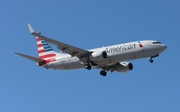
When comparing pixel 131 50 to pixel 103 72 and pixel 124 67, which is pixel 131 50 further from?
pixel 103 72

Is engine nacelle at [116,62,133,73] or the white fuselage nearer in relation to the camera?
the white fuselage

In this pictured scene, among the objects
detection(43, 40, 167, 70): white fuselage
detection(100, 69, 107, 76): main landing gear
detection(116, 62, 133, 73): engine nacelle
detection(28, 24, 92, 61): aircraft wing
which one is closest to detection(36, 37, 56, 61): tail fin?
detection(28, 24, 92, 61): aircraft wing

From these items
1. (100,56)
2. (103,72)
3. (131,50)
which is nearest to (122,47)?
(131,50)

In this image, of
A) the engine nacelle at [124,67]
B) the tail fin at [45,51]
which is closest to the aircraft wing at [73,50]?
the tail fin at [45,51]

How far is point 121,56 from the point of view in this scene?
207 ft

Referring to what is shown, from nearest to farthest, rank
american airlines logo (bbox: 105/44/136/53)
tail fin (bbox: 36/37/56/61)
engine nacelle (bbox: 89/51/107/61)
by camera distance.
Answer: american airlines logo (bbox: 105/44/136/53), engine nacelle (bbox: 89/51/107/61), tail fin (bbox: 36/37/56/61)

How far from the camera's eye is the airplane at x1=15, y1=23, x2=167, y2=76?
207 feet

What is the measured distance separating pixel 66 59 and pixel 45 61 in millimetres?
4303

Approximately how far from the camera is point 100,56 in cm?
6444

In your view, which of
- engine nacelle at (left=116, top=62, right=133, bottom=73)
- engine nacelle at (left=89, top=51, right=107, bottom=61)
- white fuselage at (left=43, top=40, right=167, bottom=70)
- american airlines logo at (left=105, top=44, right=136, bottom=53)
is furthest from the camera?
engine nacelle at (left=116, top=62, right=133, bottom=73)

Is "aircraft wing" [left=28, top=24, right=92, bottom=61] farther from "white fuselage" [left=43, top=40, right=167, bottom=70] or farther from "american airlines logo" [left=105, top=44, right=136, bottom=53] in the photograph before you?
"american airlines logo" [left=105, top=44, right=136, bottom=53]

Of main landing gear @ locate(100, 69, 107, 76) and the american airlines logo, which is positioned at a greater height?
the american airlines logo

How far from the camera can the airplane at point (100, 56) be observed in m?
63.0

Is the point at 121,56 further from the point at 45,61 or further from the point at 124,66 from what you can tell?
the point at 45,61
